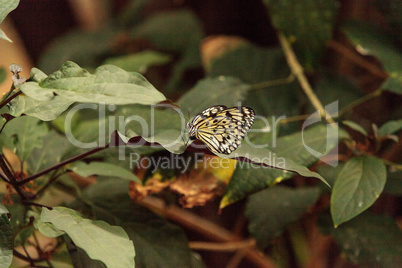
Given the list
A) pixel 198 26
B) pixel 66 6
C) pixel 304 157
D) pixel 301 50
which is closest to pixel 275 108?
pixel 301 50

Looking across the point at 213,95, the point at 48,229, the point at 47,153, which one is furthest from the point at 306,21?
the point at 48,229

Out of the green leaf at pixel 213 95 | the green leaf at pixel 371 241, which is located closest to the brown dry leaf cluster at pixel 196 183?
the green leaf at pixel 213 95

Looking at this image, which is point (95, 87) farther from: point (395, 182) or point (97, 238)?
point (395, 182)

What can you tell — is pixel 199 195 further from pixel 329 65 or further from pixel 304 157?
pixel 329 65

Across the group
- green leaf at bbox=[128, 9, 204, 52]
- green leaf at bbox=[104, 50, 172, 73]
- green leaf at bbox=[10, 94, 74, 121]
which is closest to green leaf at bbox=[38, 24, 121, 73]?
green leaf at bbox=[128, 9, 204, 52]

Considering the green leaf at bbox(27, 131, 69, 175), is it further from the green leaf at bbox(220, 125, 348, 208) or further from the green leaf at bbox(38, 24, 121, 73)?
the green leaf at bbox(38, 24, 121, 73)

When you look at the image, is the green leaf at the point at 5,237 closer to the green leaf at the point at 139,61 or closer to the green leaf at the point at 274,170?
the green leaf at the point at 274,170
